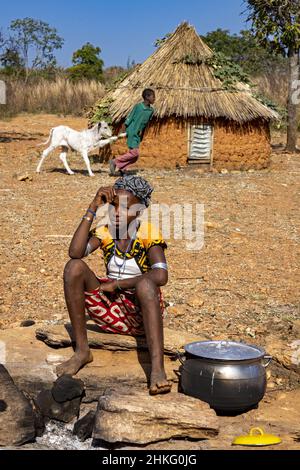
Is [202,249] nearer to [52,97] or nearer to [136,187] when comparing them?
[136,187]

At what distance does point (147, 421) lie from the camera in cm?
327

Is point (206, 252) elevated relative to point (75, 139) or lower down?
lower down

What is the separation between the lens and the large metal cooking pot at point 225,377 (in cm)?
352

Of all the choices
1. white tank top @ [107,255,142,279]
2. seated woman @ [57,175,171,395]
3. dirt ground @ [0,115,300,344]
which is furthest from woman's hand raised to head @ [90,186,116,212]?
dirt ground @ [0,115,300,344]

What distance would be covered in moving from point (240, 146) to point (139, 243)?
904 centimetres

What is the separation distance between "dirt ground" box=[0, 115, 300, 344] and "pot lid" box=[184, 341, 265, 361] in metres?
0.94

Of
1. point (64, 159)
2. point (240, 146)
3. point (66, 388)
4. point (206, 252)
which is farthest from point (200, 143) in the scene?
point (66, 388)

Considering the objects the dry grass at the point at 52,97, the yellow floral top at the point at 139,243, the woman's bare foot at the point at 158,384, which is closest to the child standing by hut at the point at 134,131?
the yellow floral top at the point at 139,243

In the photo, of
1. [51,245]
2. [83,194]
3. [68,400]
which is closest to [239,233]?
[51,245]

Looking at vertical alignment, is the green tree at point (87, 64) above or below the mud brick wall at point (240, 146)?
above

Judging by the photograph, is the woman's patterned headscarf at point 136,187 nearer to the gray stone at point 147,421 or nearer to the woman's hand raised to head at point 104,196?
the woman's hand raised to head at point 104,196

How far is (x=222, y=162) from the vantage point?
12.5 meters

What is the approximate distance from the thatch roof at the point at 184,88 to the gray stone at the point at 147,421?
9.03 meters

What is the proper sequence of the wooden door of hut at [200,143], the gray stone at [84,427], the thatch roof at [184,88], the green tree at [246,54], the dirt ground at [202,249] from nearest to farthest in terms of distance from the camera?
the gray stone at [84,427] < the dirt ground at [202,249] < the thatch roof at [184,88] < the wooden door of hut at [200,143] < the green tree at [246,54]
